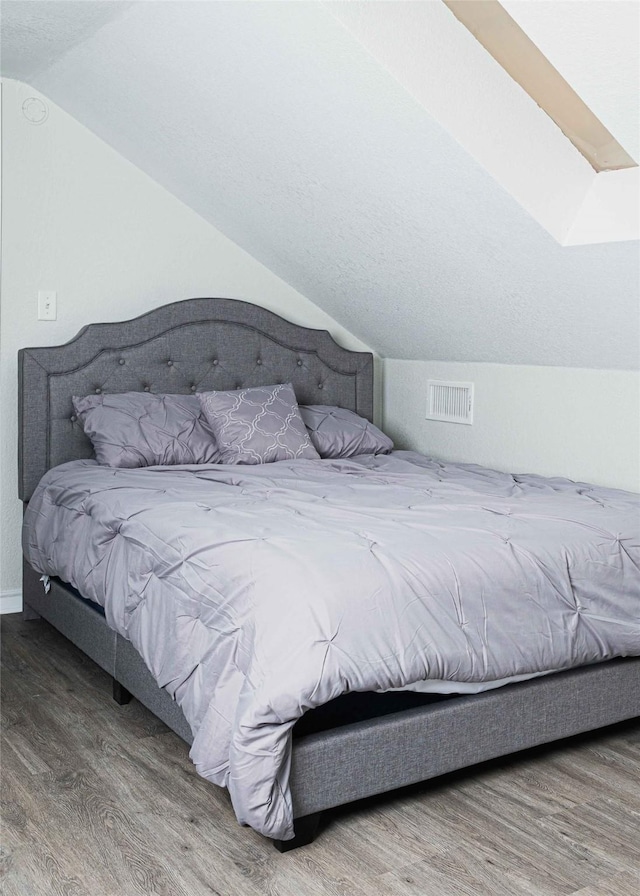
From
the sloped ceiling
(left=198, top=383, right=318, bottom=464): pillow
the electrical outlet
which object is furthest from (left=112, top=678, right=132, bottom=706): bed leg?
the sloped ceiling

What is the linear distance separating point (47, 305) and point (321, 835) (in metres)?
2.52

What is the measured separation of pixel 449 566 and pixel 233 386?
211cm

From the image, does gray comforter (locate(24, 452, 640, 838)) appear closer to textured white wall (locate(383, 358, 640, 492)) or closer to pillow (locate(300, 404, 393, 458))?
textured white wall (locate(383, 358, 640, 492))

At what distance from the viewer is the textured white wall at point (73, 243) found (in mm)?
3682

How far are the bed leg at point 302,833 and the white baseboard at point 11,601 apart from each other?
2129 millimetres

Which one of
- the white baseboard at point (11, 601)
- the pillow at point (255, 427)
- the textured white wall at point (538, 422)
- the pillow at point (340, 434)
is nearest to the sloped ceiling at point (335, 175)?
the textured white wall at point (538, 422)

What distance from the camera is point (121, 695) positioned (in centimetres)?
280

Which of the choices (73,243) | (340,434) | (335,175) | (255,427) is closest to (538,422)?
(340,434)

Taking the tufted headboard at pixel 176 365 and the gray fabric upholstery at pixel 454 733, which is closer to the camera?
the gray fabric upholstery at pixel 454 733

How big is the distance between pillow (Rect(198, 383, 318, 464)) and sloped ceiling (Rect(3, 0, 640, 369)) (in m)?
0.66

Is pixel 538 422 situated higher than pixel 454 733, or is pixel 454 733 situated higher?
pixel 538 422

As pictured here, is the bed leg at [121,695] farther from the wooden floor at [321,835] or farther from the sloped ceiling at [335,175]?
the sloped ceiling at [335,175]

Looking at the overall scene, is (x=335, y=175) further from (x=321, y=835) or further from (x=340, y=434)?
(x=321, y=835)

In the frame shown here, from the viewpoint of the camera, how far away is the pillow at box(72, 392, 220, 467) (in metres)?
3.48
